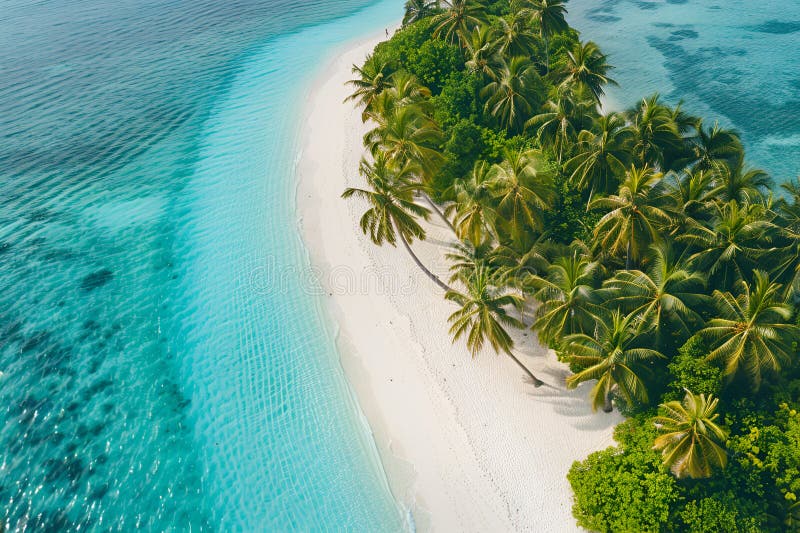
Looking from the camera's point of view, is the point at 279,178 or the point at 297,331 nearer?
the point at 297,331

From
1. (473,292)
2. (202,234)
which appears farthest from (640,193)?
(202,234)

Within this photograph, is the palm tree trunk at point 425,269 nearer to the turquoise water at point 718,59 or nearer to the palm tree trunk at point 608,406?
the palm tree trunk at point 608,406

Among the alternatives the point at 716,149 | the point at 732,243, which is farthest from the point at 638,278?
the point at 716,149

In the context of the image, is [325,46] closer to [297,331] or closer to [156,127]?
[156,127]

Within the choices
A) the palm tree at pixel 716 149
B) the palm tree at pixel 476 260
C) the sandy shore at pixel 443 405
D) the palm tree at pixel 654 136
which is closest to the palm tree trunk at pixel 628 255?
the sandy shore at pixel 443 405

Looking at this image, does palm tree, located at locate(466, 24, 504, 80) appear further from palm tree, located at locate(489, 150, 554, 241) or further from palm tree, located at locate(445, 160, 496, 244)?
palm tree, located at locate(445, 160, 496, 244)

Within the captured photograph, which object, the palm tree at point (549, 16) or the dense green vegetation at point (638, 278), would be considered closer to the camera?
the dense green vegetation at point (638, 278)

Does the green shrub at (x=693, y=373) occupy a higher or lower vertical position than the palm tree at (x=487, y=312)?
lower
